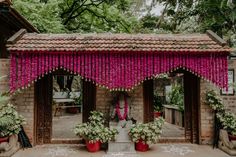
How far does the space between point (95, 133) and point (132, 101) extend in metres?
1.91

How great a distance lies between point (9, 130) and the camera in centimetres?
916

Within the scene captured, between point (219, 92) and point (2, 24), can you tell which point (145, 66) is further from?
point (2, 24)

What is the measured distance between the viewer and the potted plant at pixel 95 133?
31.0 feet

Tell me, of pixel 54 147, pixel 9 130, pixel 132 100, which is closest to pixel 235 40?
pixel 132 100

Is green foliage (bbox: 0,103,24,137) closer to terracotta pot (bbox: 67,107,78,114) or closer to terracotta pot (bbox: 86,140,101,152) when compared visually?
terracotta pot (bbox: 86,140,101,152)

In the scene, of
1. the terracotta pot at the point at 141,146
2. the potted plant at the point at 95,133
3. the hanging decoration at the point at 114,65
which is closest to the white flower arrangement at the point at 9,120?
the hanging decoration at the point at 114,65

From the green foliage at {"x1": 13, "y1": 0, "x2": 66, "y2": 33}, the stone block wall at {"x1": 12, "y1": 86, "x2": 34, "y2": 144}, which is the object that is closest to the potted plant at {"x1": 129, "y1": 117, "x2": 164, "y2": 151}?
the stone block wall at {"x1": 12, "y1": 86, "x2": 34, "y2": 144}

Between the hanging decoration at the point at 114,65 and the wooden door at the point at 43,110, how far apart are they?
145cm

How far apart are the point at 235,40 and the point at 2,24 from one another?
12356mm

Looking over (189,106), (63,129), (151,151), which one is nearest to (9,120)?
(151,151)

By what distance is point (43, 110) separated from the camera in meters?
10.6

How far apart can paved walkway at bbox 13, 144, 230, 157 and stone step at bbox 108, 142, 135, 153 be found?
265 mm

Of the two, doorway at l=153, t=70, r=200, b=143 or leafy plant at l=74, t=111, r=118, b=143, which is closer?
leafy plant at l=74, t=111, r=118, b=143

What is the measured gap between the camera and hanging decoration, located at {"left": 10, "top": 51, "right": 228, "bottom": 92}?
9148 mm
